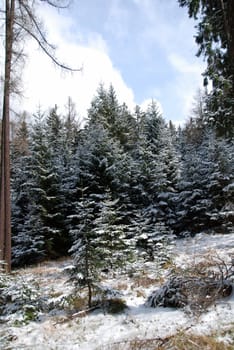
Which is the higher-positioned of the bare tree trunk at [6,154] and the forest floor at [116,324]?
the bare tree trunk at [6,154]

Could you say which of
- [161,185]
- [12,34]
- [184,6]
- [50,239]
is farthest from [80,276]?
[161,185]

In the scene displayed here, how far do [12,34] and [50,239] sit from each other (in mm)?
9313

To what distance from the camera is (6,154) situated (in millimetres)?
10062

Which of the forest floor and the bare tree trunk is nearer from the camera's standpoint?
the forest floor

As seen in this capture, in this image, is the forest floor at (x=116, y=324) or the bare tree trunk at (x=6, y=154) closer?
the forest floor at (x=116, y=324)

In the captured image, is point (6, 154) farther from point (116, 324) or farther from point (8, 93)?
point (116, 324)

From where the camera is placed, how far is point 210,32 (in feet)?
24.9

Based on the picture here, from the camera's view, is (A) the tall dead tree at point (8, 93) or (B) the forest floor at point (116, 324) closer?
(B) the forest floor at point (116, 324)

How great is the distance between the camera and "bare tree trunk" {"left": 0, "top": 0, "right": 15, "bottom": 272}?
9.84 metres

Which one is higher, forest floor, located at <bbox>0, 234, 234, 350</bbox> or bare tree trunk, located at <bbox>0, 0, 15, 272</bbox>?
bare tree trunk, located at <bbox>0, 0, 15, 272</bbox>

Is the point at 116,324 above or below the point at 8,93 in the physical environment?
below

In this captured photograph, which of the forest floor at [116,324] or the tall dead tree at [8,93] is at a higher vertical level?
the tall dead tree at [8,93]

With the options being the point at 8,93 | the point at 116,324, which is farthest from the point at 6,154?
the point at 116,324

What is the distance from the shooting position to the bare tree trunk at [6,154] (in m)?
9.84
